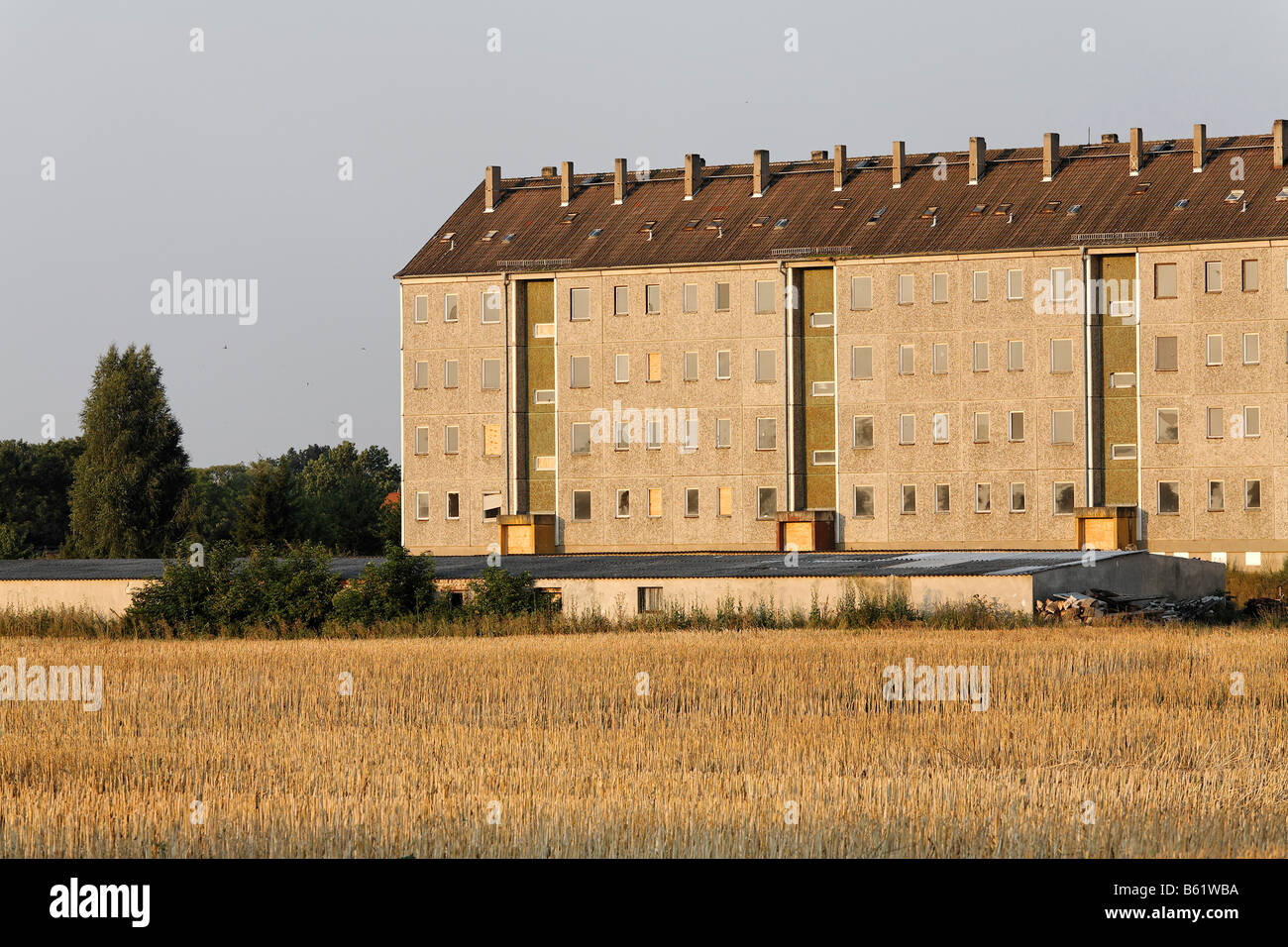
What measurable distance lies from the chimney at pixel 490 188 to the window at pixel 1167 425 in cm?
3252

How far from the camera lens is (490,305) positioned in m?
85.9

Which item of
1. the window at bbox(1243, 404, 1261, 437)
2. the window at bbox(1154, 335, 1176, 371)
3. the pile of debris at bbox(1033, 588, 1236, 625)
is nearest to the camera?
the pile of debris at bbox(1033, 588, 1236, 625)

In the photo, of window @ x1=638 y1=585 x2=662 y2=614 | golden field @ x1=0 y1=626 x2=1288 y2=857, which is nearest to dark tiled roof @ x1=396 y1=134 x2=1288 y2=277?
window @ x1=638 y1=585 x2=662 y2=614

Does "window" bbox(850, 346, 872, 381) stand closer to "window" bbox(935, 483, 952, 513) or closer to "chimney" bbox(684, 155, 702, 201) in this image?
"window" bbox(935, 483, 952, 513)

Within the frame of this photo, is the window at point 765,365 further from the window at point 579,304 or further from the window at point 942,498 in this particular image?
the window at point 942,498

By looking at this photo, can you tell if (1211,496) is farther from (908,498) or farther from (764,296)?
A: (764,296)

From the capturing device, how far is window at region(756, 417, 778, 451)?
81.7 m

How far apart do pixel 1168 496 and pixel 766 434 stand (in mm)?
16815

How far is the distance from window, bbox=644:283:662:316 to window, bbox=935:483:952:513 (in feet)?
47.4

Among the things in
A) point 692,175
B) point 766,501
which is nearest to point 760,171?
point 692,175

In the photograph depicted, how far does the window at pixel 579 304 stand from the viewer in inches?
3332

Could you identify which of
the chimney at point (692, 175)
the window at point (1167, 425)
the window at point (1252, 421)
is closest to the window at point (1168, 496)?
the window at point (1167, 425)
